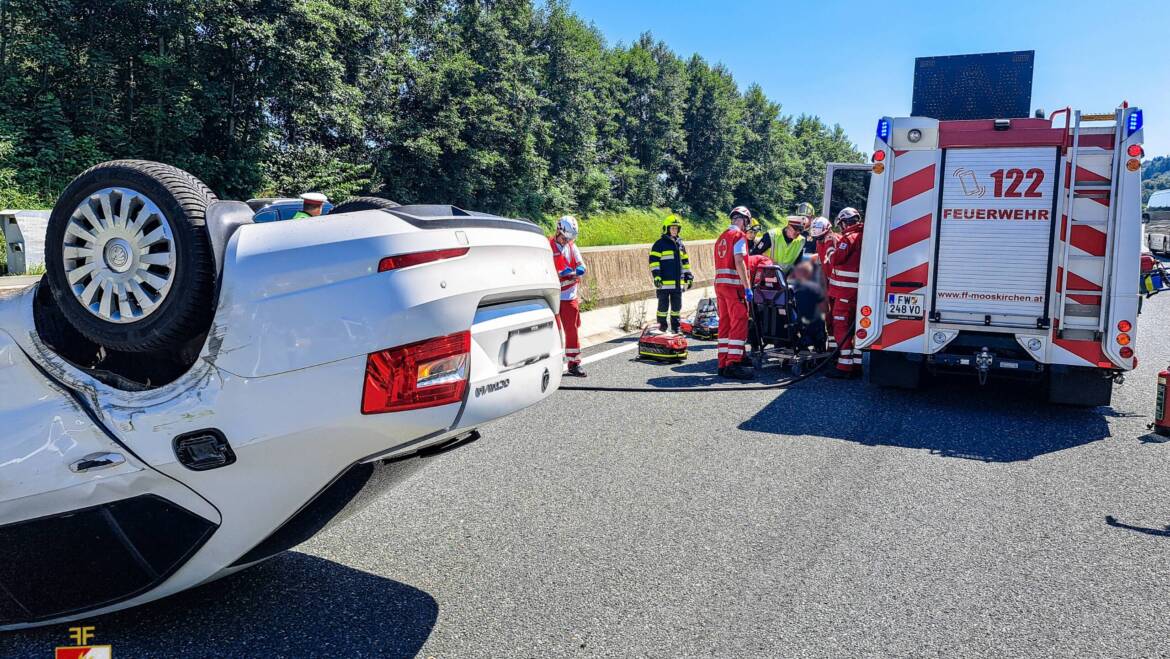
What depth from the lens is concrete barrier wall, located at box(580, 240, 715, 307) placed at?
518 inches

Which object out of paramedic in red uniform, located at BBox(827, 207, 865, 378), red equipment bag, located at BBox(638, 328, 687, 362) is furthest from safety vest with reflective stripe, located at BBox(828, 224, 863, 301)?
red equipment bag, located at BBox(638, 328, 687, 362)

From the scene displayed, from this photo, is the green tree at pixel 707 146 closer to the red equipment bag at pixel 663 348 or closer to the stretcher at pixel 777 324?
the stretcher at pixel 777 324

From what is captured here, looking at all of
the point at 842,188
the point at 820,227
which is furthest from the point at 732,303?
the point at 842,188

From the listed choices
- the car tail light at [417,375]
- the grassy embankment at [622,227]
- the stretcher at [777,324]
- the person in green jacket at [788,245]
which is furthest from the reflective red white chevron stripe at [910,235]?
the grassy embankment at [622,227]

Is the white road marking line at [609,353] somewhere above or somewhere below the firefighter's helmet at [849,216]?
below

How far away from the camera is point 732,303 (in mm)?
8430

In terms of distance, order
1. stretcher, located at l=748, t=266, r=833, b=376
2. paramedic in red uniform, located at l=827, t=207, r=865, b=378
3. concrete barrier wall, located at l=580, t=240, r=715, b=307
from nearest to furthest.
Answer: paramedic in red uniform, located at l=827, t=207, r=865, b=378 < stretcher, located at l=748, t=266, r=833, b=376 < concrete barrier wall, located at l=580, t=240, r=715, b=307

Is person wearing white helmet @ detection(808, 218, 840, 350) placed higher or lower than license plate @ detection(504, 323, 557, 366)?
higher

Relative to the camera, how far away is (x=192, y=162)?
17.4m

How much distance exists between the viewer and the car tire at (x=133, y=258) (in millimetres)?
2551

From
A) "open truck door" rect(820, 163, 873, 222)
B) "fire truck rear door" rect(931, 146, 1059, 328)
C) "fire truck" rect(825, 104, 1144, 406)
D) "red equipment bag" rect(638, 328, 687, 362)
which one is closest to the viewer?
"fire truck" rect(825, 104, 1144, 406)

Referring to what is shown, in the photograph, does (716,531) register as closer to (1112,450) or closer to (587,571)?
(587,571)

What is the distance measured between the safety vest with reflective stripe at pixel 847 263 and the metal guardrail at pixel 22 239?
11649 millimetres

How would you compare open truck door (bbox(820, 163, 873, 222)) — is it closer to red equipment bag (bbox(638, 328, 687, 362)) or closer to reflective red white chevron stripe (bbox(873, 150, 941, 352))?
red equipment bag (bbox(638, 328, 687, 362))
